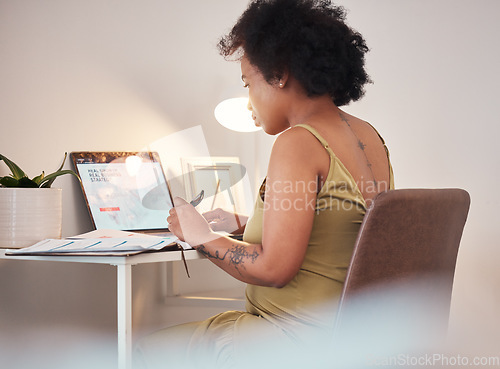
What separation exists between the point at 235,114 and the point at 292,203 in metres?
0.90

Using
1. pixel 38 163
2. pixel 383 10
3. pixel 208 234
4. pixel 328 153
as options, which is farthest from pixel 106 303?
pixel 383 10

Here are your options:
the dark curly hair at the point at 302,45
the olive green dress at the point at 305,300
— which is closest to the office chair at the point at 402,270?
the olive green dress at the point at 305,300

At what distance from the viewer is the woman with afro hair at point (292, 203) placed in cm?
95

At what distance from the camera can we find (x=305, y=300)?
1007mm

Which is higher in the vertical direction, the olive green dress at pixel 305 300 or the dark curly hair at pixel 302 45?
the dark curly hair at pixel 302 45

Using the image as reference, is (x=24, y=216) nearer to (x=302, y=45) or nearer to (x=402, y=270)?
(x=302, y=45)

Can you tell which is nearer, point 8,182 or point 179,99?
point 8,182

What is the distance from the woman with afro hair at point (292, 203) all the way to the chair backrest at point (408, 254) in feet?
0.46

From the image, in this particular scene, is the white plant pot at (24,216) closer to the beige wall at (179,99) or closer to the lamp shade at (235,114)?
the beige wall at (179,99)

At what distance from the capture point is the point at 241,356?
992mm

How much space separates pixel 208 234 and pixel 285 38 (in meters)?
0.44

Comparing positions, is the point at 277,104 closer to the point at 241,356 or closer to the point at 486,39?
the point at 241,356

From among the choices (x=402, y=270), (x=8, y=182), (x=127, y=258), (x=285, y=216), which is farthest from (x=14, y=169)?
(x=402, y=270)

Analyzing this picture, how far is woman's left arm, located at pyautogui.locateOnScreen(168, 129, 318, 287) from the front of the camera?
0.93m
